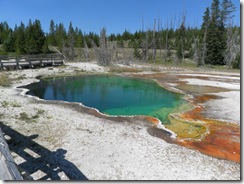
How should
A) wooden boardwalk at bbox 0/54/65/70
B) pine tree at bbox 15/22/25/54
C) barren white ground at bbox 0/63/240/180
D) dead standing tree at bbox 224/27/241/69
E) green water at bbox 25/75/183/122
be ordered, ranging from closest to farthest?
barren white ground at bbox 0/63/240/180 → dead standing tree at bbox 224/27/241/69 → green water at bbox 25/75/183/122 → wooden boardwalk at bbox 0/54/65/70 → pine tree at bbox 15/22/25/54

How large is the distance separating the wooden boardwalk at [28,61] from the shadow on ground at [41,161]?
1489cm

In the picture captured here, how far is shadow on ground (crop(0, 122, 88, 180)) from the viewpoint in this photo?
393cm

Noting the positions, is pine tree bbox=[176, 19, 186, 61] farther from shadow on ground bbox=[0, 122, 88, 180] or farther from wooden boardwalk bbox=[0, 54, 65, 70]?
shadow on ground bbox=[0, 122, 88, 180]

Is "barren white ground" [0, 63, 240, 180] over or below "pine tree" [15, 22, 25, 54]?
below

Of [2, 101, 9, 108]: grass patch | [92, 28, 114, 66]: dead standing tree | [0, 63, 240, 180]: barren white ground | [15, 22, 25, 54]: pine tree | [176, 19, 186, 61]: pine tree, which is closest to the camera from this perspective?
[0, 63, 240, 180]: barren white ground

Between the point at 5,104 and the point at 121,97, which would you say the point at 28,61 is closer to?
the point at 121,97

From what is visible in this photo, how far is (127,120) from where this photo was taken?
7.32 metres

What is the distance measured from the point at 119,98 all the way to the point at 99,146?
22.1 feet

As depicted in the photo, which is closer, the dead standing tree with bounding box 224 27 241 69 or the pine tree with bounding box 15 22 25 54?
the dead standing tree with bounding box 224 27 241 69

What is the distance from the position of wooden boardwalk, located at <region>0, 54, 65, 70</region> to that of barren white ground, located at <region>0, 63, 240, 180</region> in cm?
1235

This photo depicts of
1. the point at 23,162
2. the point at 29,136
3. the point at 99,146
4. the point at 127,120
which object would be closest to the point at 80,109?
the point at 127,120

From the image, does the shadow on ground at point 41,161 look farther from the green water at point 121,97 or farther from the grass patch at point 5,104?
the green water at point 121,97

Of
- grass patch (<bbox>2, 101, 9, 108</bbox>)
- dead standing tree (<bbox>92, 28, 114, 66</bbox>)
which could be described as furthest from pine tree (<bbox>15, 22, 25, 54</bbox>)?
grass patch (<bbox>2, 101, 9, 108</bbox>)

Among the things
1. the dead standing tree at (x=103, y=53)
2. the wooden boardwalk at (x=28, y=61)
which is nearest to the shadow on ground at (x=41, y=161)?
the wooden boardwalk at (x=28, y=61)
